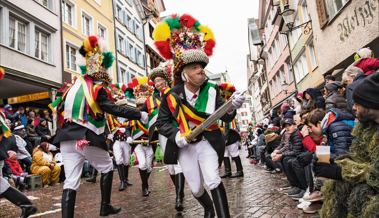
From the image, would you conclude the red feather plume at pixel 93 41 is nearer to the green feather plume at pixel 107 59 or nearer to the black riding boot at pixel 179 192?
the green feather plume at pixel 107 59

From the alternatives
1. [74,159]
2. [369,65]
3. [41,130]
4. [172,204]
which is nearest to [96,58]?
[74,159]

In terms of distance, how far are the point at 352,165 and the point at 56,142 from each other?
10.6 ft

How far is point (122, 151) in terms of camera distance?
22.9 ft

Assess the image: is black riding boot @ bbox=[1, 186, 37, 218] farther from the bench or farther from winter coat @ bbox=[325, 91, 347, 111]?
winter coat @ bbox=[325, 91, 347, 111]

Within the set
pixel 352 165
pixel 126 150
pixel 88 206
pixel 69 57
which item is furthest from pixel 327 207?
pixel 69 57

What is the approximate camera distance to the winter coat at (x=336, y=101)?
4.91 meters

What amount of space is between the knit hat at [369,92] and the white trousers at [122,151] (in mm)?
5783

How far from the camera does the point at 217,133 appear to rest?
9.29ft

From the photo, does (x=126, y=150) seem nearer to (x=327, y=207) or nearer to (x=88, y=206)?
(x=88, y=206)

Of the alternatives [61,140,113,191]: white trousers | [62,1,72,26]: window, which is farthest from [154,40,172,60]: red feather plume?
[62,1,72,26]: window

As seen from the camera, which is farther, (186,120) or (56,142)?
(56,142)

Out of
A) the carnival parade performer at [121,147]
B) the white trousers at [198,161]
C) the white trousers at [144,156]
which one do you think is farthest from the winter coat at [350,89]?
the carnival parade performer at [121,147]

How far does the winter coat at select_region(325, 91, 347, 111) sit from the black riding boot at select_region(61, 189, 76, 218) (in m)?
4.45

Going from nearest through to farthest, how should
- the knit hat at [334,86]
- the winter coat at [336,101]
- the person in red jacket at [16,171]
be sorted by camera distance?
the winter coat at [336,101]
the knit hat at [334,86]
the person in red jacket at [16,171]
